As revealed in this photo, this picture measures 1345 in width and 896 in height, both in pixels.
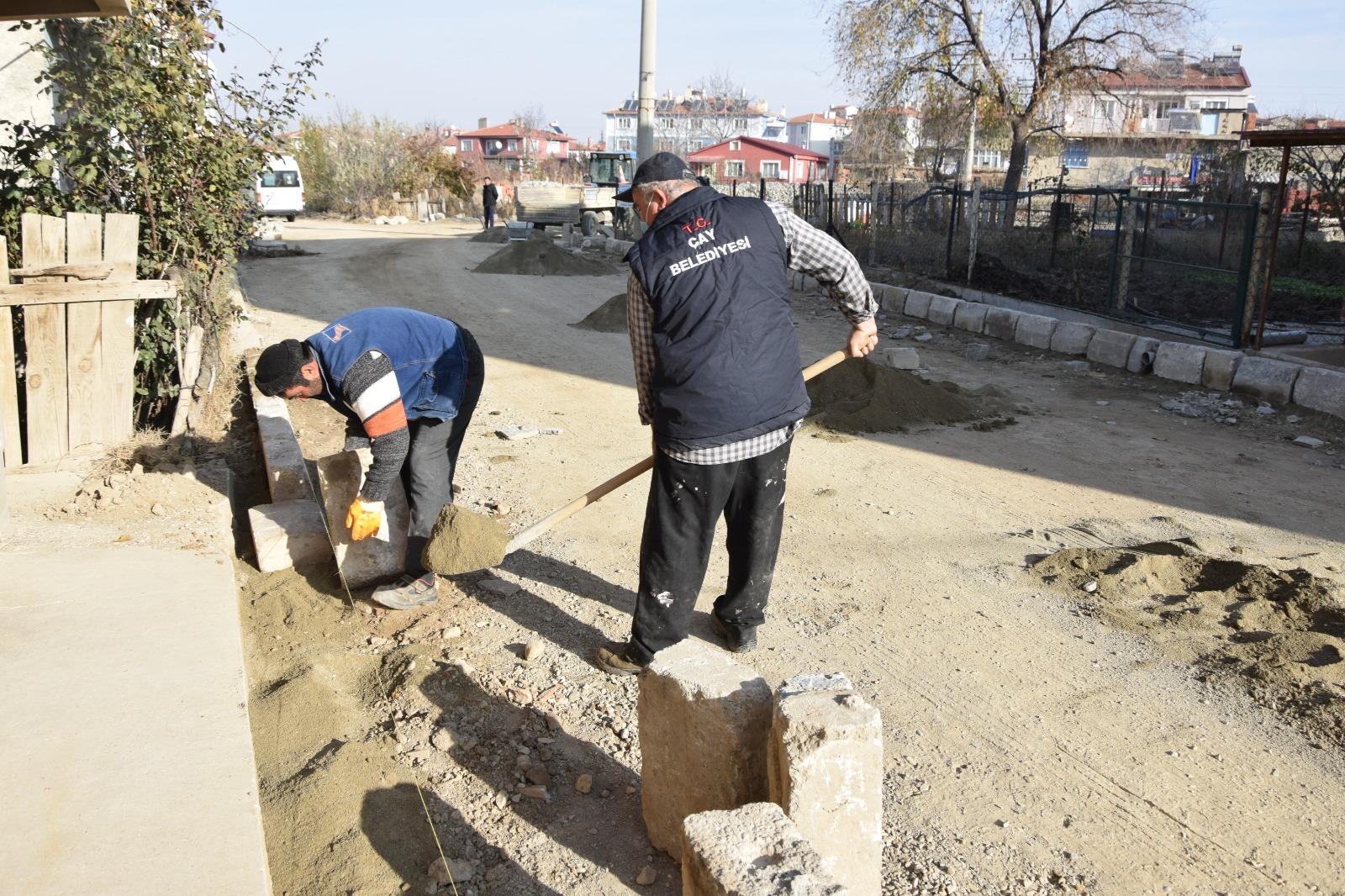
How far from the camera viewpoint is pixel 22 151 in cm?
559

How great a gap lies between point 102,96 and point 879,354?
6.43 metres

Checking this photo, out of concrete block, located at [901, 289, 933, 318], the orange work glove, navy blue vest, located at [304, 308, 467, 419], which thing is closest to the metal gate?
concrete block, located at [901, 289, 933, 318]

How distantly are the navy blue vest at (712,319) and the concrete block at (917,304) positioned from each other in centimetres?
866

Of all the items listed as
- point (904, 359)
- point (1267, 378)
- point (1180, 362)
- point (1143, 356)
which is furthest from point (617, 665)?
point (1143, 356)

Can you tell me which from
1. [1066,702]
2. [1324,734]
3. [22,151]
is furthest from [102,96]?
[1324,734]

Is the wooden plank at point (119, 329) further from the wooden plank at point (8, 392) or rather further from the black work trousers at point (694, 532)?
the black work trousers at point (694, 532)

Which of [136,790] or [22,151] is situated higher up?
[22,151]

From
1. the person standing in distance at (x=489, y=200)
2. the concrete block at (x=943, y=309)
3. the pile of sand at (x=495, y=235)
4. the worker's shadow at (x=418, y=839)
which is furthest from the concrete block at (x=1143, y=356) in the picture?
the person standing in distance at (x=489, y=200)

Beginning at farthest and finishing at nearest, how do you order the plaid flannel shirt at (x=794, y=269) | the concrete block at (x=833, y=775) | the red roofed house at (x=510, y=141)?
the red roofed house at (x=510, y=141) → the plaid flannel shirt at (x=794, y=269) → the concrete block at (x=833, y=775)

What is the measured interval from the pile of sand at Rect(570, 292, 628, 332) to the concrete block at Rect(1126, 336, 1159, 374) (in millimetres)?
5245

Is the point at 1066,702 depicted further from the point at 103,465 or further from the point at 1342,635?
the point at 103,465

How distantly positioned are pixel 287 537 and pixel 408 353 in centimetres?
113

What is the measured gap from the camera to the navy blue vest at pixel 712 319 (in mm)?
3242

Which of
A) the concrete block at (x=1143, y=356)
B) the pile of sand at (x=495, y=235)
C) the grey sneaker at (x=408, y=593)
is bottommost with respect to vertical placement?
the grey sneaker at (x=408, y=593)
